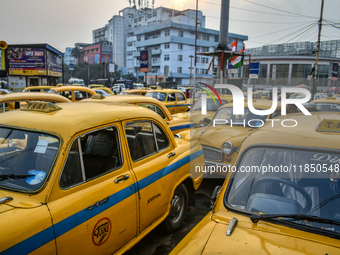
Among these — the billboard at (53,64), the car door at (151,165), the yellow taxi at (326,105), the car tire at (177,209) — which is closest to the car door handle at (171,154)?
the car door at (151,165)

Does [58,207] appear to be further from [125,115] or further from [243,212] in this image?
[243,212]

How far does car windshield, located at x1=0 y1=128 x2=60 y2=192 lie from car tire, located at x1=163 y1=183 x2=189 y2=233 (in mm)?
1916

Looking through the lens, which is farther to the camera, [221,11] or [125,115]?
[221,11]

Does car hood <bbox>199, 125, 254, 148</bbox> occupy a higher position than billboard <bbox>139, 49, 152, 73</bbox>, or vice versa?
billboard <bbox>139, 49, 152, 73</bbox>

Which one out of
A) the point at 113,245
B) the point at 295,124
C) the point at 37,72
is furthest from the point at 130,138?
the point at 37,72

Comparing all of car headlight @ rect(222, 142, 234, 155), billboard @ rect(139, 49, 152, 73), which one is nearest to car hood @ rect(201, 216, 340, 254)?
car headlight @ rect(222, 142, 234, 155)

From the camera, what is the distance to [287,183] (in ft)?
7.49

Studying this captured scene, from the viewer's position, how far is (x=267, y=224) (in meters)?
1.92

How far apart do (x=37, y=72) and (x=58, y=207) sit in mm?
41197

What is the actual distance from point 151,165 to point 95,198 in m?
0.96

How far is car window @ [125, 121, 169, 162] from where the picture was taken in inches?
120

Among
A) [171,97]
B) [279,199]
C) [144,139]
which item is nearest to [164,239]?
[144,139]

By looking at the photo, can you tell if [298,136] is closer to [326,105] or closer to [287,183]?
[287,183]

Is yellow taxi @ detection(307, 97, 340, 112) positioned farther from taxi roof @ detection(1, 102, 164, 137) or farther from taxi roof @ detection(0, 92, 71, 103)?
taxi roof @ detection(0, 92, 71, 103)
